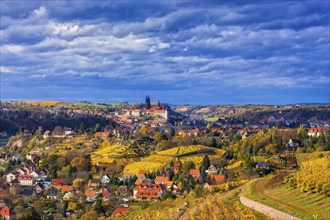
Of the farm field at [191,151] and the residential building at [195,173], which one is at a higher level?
the farm field at [191,151]

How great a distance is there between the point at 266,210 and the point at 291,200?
2.28 metres

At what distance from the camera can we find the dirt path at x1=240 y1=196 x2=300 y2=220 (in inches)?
841

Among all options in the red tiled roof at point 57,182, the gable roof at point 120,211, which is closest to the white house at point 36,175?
the red tiled roof at point 57,182

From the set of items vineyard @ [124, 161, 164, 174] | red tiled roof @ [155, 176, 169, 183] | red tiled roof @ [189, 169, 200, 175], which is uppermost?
red tiled roof @ [189, 169, 200, 175]

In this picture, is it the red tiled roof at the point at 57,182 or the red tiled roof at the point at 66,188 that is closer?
the red tiled roof at the point at 66,188

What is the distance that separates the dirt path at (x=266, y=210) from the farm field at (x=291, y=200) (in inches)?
11.4

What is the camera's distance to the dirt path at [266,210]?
2137 cm

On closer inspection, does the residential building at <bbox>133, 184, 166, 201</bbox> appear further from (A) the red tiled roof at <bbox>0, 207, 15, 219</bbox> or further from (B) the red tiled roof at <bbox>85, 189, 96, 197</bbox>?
(A) the red tiled roof at <bbox>0, 207, 15, 219</bbox>

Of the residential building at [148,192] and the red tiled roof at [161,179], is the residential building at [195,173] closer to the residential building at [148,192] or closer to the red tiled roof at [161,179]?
the red tiled roof at [161,179]

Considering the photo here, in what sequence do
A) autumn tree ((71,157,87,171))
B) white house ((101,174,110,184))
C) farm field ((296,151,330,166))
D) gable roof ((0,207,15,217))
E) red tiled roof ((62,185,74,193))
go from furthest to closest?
autumn tree ((71,157,87,171)), white house ((101,174,110,184)), red tiled roof ((62,185,74,193)), farm field ((296,151,330,166)), gable roof ((0,207,15,217))

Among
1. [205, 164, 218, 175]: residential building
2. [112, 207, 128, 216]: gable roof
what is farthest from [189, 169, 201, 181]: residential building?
[112, 207, 128, 216]: gable roof

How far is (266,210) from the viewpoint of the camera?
75.0 ft

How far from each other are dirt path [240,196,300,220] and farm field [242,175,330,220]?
0.29 metres

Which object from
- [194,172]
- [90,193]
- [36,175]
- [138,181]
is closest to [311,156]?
[194,172]
